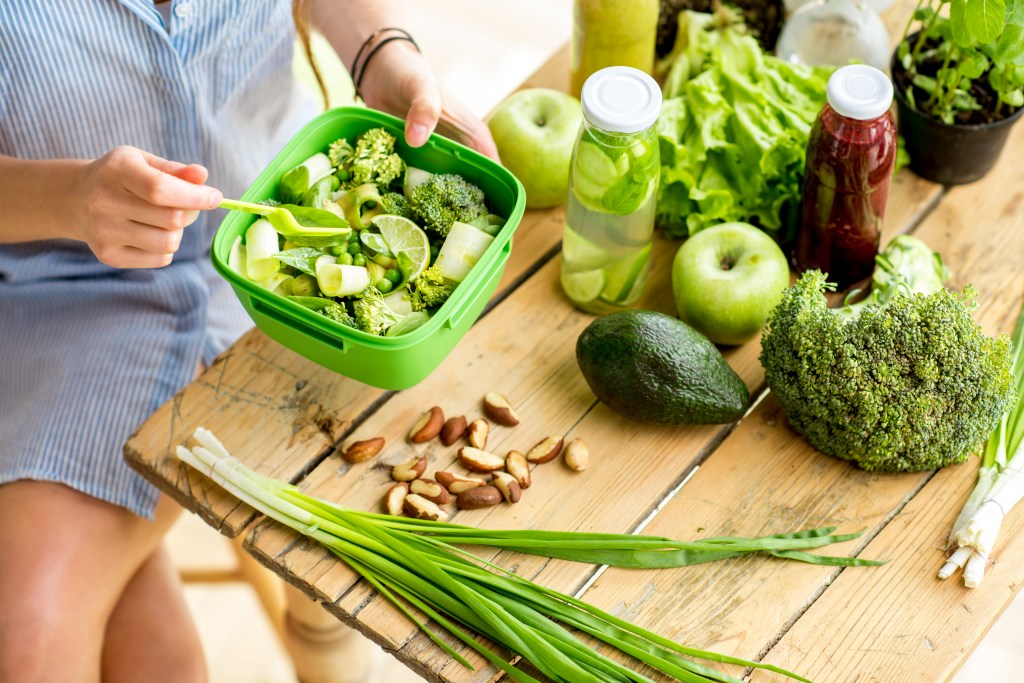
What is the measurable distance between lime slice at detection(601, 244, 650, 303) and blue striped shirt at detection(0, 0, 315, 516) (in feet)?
1.98

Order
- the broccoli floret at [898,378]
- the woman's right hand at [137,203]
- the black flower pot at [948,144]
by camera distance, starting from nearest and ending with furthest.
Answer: the woman's right hand at [137,203]
the broccoli floret at [898,378]
the black flower pot at [948,144]

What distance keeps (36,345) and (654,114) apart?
3.06 feet

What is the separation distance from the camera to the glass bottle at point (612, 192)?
1.15 m

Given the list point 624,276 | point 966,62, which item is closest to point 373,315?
point 624,276

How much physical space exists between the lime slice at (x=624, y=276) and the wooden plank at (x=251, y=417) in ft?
1.10

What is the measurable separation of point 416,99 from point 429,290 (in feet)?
0.92

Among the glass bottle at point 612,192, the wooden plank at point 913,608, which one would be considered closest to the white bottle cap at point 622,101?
the glass bottle at point 612,192

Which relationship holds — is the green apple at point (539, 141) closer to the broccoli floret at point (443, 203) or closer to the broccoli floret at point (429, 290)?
the broccoli floret at point (443, 203)

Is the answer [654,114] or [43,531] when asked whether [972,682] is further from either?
[43,531]

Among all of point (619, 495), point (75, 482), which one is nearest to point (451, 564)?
point (619, 495)

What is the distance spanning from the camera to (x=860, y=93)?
117 centimetres

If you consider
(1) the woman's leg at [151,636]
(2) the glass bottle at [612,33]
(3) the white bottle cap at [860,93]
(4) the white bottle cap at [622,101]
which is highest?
(3) the white bottle cap at [860,93]

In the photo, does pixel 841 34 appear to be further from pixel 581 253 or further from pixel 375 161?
pixel 375 161

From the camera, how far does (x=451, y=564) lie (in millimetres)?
1102
